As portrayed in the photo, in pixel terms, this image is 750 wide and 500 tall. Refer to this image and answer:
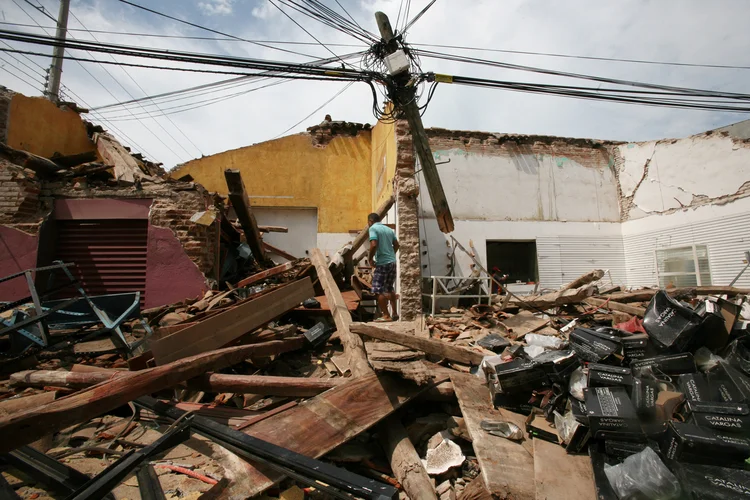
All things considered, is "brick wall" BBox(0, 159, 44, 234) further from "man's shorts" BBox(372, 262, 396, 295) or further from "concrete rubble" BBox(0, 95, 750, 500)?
"man's shorts" BBox(372, 262, 396, 295)

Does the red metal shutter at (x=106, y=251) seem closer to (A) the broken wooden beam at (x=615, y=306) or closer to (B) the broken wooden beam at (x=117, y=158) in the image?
(B) the broken wooden beam at (x=117, y=158)

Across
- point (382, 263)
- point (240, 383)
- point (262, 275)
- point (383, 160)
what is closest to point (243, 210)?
Answer: point (262, 275)

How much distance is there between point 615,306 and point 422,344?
14.4 feet

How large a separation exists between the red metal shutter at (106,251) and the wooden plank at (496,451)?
6546mm

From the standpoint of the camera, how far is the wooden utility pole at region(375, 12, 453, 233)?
247 inches

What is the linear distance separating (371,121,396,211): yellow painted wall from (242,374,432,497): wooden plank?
5.66 metres

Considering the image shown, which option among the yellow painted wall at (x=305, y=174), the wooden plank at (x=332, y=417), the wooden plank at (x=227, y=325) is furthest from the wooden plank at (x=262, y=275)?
the yellow painted wall at (x=305, y=174)

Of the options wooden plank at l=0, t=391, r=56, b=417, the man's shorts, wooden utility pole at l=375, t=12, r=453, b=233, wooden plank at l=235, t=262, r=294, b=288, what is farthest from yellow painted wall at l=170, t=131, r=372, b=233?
Answer: wooden plank at l=0, t=391, r=56, b=417

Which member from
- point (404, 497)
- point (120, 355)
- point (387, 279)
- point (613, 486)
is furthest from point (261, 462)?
point (387, 279)

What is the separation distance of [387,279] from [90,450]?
3.97 m

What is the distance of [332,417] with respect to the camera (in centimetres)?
243

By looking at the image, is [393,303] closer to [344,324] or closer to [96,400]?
[344,324]

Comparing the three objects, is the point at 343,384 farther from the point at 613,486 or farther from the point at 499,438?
the point at 613,486

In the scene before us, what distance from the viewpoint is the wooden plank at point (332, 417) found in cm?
220
